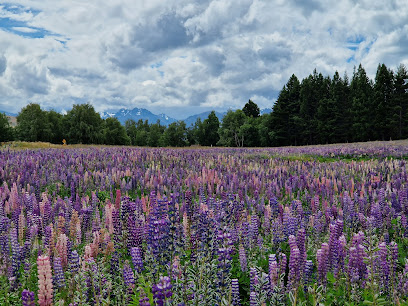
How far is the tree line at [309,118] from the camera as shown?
72188mm

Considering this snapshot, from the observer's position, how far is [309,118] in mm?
82062

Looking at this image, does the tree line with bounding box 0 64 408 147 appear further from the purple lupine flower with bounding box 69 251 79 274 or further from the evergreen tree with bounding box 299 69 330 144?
the purple lupine flower with bounding box 69 251 79 274

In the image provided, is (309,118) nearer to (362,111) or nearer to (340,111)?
(340,111)

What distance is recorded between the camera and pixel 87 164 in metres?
11.4

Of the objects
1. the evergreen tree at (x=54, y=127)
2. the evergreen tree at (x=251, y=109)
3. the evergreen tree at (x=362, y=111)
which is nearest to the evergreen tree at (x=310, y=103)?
the evergreen tree at (x=362, y=111)

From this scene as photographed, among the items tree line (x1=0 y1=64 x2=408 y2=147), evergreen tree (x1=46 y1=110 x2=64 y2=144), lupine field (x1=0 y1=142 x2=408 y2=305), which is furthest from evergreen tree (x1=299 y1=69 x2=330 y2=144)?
lupine field (x1=0 y1=142 x2=408 y2=305)

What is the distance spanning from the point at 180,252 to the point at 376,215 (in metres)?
3.39

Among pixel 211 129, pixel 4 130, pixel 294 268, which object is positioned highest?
pixel 211 129

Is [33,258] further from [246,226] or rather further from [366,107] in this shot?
[366,107]

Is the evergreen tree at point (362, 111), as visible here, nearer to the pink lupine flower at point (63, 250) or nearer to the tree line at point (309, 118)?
the tree line at point (309, 118)

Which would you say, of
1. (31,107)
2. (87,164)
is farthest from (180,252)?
(31,107)

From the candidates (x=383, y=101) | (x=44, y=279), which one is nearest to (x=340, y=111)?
(x=383, y=101)

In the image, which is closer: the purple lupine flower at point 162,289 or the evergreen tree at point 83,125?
the purple lupine flower at point 162,289

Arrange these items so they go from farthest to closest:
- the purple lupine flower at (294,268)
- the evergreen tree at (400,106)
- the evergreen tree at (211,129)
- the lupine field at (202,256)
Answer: the evergreen tree at (211,129), the evergreen tree at (400,106), the purple lupine flower at (294,268), the lupine field at (202,256)
